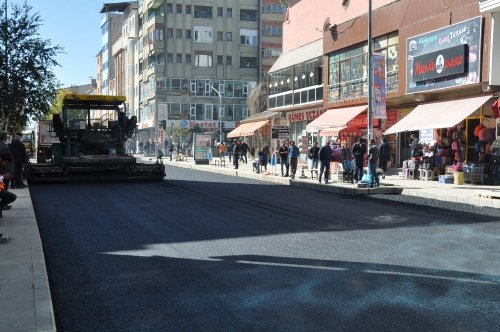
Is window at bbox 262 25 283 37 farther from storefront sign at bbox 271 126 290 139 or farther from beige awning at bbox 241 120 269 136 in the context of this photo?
storefront sign at bbox 271 126 290 139

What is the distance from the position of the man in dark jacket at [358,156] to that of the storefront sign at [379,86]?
269 centimetres

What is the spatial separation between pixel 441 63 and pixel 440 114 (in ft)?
7.56

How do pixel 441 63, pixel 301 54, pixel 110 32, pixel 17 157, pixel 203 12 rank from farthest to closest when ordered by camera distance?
pixel 110 32 < pixel 203 12 < pixel 301 54 < pixel 441 63 < pixel 17 157

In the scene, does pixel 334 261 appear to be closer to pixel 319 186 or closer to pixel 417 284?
pixel 417 284

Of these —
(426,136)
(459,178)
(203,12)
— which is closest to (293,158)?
(426,136)

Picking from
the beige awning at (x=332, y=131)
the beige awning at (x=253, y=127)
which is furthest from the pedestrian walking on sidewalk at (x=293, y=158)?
the beige awning at (x=253, y=127)

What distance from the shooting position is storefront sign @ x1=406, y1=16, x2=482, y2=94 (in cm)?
2217

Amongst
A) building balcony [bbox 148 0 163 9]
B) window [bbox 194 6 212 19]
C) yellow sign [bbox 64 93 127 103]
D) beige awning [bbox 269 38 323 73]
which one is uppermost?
building balcony [bbox 148 0 163 9]

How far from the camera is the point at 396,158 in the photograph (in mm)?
29812

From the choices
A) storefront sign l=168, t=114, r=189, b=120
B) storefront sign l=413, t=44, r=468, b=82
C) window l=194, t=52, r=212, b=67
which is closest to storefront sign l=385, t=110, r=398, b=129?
storefront sign l=413, t=44, r=468, b=82

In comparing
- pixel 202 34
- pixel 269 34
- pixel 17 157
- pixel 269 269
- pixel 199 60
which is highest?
pixel 269 34

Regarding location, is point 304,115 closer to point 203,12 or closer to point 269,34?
point 203,12

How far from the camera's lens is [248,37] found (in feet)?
245

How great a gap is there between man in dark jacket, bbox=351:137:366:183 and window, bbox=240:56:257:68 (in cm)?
5414
